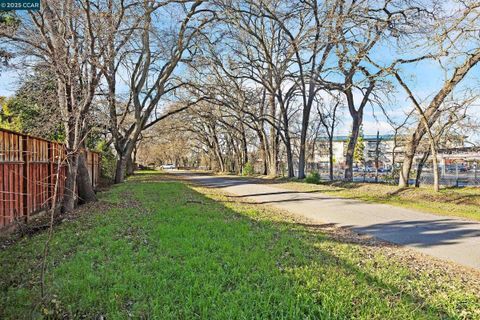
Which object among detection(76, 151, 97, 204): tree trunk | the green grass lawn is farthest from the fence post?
detection(76, 151, 97, 204): tree trunk

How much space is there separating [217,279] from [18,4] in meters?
5.88

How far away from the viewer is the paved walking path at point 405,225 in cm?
554

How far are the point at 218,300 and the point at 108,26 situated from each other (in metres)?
7.54

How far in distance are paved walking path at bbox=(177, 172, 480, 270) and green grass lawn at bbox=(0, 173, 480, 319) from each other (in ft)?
3.97

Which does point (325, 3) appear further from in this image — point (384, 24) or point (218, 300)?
point (218, 300)

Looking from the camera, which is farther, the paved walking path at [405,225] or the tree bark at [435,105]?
the tree bark at [435,105]

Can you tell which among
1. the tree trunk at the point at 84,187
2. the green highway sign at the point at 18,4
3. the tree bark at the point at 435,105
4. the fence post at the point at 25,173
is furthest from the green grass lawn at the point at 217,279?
the tree bark at the point at 435,105

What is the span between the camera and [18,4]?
18.7ft

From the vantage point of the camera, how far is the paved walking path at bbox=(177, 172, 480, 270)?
5.54m

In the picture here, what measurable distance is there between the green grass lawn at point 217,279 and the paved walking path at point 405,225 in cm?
121

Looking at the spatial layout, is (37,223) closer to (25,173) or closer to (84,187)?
(25,173)

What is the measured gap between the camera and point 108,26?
8.14 meters

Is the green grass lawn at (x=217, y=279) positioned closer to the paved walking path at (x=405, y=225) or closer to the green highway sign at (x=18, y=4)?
the paved walking path at (x=405, y=225)

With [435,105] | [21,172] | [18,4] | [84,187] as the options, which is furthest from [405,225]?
[18,4]
